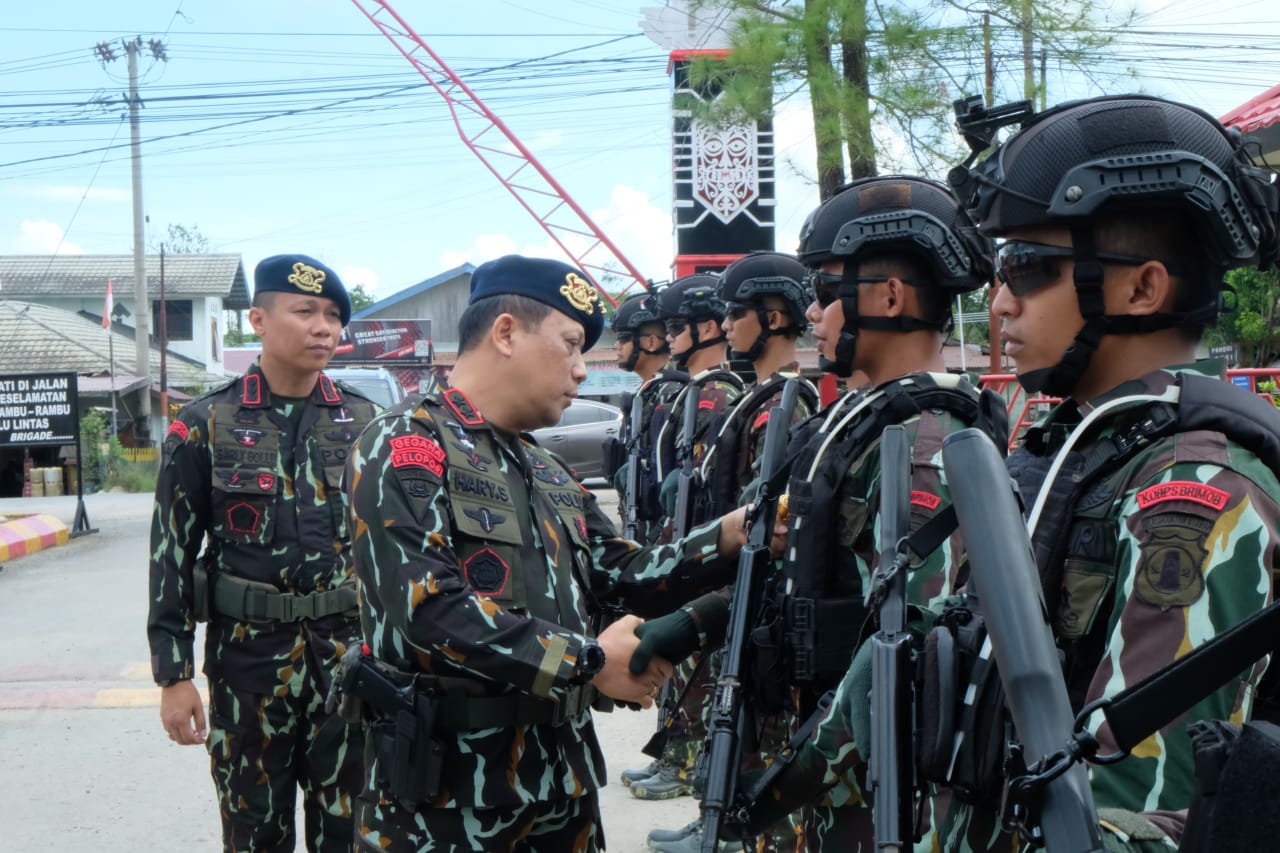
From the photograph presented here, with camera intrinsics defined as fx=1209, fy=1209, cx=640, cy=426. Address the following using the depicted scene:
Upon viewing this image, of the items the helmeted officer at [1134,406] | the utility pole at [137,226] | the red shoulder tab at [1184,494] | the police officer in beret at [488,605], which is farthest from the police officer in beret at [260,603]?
the utility pole at [137,226]

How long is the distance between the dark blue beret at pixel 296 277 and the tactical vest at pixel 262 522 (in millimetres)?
448

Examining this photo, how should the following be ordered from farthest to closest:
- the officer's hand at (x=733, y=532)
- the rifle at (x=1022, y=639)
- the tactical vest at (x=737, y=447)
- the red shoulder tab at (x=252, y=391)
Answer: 1. the tactical vest at (x=737, y=447)
2. the red shoulder tab at (x=252, y=391)
3. the officer's hand at (x=733, y=532)
4. the rifle at (x=1022, y=639)

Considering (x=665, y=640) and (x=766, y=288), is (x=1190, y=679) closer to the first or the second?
(x=665, y=640)

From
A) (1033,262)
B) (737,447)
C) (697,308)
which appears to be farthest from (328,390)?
(1033,262)

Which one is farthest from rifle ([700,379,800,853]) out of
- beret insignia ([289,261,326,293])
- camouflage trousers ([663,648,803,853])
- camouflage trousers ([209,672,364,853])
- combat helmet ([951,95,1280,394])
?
beret insignia ([289,261,326,293])

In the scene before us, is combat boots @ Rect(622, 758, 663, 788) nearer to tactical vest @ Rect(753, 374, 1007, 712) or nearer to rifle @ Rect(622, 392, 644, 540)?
rifle @ Rect(622, 392, 644, 540)

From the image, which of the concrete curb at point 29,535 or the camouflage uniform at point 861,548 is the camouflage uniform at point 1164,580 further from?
the concrete curb at point 29,535

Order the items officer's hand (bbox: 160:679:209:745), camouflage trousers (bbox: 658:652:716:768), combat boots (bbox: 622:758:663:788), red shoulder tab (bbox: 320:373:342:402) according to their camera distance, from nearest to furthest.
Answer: officer's hand (bbox: 160:679:209:745)
red shoulder tab (bbox: 320:373:342:402)
camouflage trousers (bbox: 658:652:716:768)
combat boots (bbox: 622:758:663:788)

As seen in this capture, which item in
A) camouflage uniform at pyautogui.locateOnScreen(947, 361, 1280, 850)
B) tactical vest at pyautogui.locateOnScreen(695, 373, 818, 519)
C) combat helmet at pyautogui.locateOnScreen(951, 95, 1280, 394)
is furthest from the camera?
→ tactical vest at pyautogui.locateOnScreen(695, 373, 818, 519)

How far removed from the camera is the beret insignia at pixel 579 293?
2898mm

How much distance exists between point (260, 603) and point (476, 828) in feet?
5.19

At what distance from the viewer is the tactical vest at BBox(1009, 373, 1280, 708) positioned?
1.49 metres

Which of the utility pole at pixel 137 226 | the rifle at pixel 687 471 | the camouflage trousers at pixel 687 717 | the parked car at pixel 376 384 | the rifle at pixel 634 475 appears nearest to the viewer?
the camouflage trousers at pixel 687 717

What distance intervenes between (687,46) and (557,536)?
42.5ft
